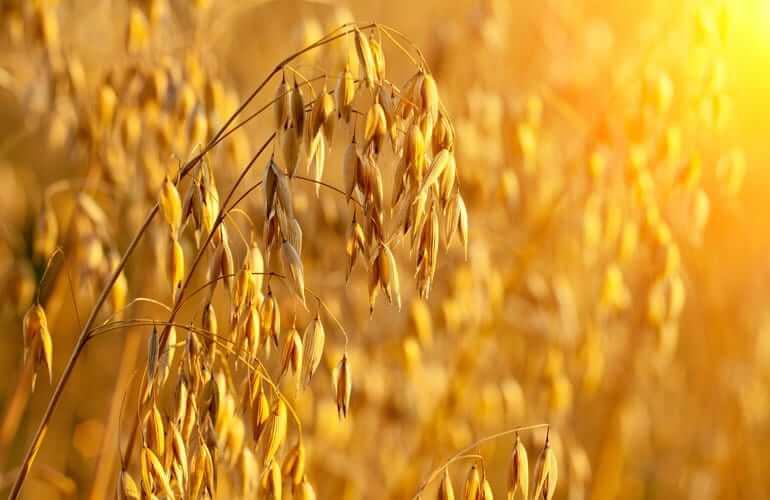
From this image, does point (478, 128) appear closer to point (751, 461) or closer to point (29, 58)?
point (29, 58)

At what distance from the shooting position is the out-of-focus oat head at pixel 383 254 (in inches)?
57.3

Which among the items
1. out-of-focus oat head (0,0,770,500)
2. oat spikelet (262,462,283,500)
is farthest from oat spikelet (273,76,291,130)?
oat spikelet (262,462,283,500)

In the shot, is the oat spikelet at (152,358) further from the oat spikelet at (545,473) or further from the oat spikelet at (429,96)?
the oat spikelet at (545,473)

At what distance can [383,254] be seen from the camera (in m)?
1.42

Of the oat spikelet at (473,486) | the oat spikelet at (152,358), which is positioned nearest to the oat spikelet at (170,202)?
the oat spikelet at (152,358)

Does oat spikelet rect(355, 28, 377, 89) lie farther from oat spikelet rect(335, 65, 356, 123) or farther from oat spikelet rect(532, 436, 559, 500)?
oat spikelet rect(532, 436, 559, 500)

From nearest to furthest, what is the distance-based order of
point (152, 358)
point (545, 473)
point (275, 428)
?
point (152, 358) → point (275, 428) → point (545, 473)

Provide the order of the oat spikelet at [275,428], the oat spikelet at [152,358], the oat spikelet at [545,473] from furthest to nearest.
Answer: the oat spikelet at [545,473] < the oat spikelet at [275,428] < the oat spikelet at [152,358]

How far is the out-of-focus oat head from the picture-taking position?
1.46m

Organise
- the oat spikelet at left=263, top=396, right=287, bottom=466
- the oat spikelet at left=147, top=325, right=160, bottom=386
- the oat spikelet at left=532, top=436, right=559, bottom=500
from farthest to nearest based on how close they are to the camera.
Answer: the oat spikelet at left=532, top=436, right=559, bottom=500 < the oat spikelet at left=263, top=396, right=287, bottom=466 < the oat spikelet at left=147, top=325, right=160, bottom=386

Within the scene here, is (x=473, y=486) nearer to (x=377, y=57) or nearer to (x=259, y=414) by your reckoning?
(x=259, y=414)

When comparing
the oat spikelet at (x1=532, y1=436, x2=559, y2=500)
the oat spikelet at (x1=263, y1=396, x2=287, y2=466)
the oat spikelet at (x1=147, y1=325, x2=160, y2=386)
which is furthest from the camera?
the oat spikelet at (x1=532, y1=436, x2=559, y2=500)

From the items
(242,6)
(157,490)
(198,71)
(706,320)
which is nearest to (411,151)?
(157,490)

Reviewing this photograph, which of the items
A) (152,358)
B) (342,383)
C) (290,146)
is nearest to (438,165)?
(290,146)
